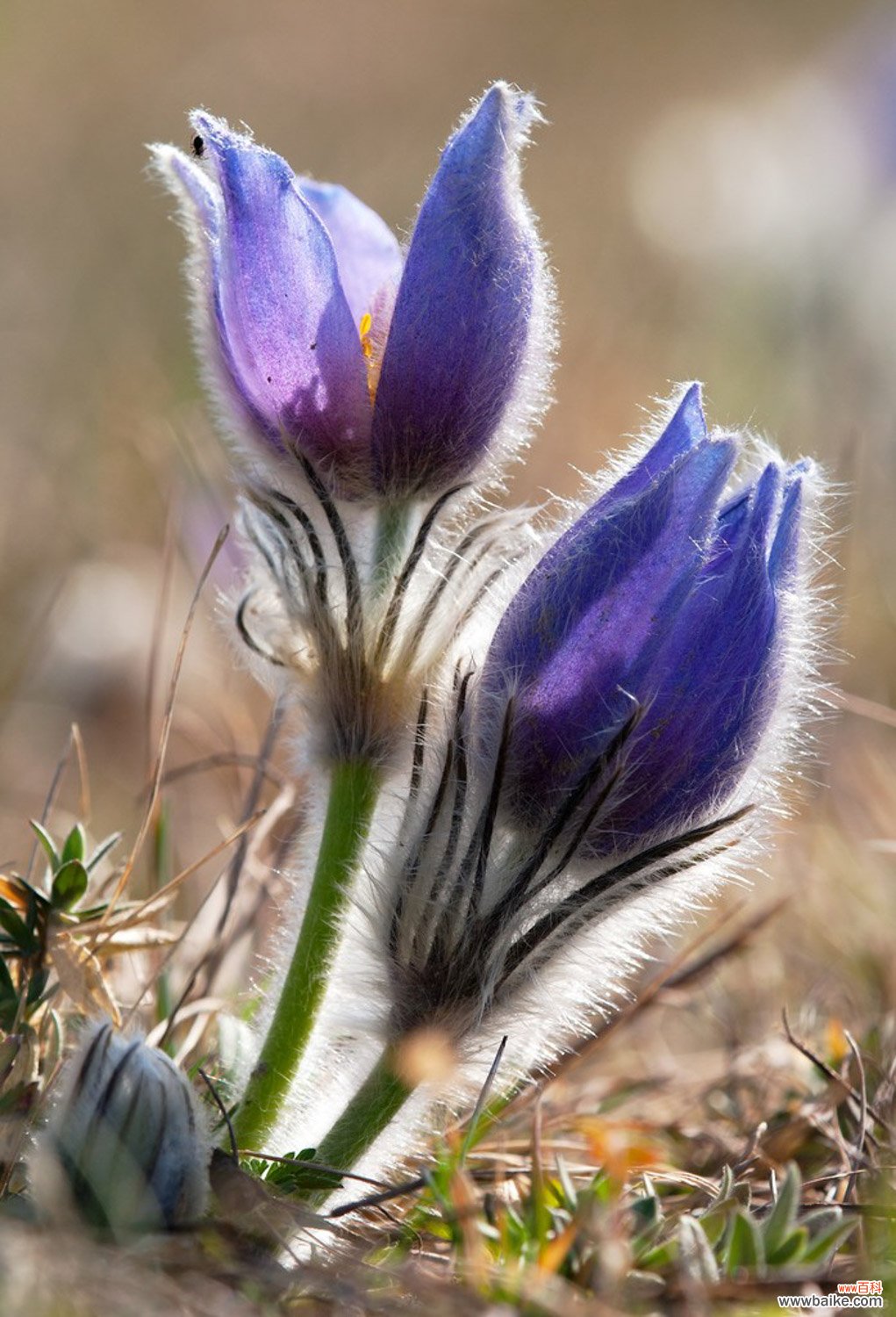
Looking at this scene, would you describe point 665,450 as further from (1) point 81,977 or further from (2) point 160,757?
(1) point 81,977

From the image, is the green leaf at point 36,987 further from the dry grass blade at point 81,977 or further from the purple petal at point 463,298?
the purple petal at point 463,298

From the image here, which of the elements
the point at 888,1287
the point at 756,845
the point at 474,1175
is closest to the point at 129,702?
the point at 474,1175

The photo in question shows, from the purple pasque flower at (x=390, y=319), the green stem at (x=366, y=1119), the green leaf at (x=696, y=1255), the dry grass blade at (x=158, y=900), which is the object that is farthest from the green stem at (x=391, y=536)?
the green leaf at (x=696, y=1255)

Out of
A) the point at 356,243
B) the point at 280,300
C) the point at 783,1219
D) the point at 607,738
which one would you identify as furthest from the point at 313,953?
the point at 356,243

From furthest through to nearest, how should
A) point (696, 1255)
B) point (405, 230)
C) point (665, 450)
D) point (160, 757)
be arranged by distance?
1. point (160, 757)
2. point (405, 230)
3. point (665, 450)
4. point (696, 1255)

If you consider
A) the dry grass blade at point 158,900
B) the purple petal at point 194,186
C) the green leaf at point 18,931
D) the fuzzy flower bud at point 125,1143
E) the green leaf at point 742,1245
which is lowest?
the fuzzy flower bud at point 125,1143
